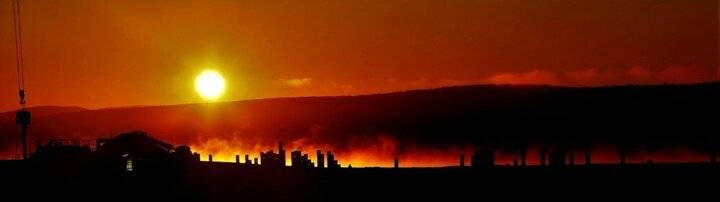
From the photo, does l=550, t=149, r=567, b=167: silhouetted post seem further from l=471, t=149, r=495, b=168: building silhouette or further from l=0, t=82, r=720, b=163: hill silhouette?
l=0, t=82, r=720, b=163: hill silhouette

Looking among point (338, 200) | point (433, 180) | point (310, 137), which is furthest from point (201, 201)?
point (310, 137)

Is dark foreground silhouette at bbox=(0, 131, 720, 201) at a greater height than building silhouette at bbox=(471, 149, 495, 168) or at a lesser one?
Answer: lesser

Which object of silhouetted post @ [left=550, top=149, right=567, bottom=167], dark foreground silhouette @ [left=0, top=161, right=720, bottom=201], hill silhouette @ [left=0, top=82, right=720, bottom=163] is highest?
hill silhouette @ [left=0, top=82, right=720, bottom=163]

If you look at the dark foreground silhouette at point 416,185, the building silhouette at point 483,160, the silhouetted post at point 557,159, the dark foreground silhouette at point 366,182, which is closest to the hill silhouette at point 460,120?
the silhouetted post at point 557,159

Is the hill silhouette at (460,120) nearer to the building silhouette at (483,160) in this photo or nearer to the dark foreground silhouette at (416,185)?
the building silhouette at (483,160)

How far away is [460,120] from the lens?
114 metres

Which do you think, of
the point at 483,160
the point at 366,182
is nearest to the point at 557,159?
the point at 483,160

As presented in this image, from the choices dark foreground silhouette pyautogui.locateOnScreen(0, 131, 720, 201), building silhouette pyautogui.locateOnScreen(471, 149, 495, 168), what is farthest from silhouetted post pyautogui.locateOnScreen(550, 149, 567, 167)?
building silhouette pyautogui.locateOnScreen(471, 149, 495, 168)

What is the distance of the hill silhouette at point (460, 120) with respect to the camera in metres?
95.0

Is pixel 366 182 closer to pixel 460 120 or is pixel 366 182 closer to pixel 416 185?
pixel 416 185

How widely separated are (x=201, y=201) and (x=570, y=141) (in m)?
69.6

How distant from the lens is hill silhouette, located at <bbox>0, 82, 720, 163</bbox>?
95.0 m

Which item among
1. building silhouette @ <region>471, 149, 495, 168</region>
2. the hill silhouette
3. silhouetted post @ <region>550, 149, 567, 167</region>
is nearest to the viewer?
silhouetted post @ <region>550, 149, 567, 167</region>

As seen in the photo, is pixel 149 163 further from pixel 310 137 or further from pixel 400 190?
pixel 310 137
